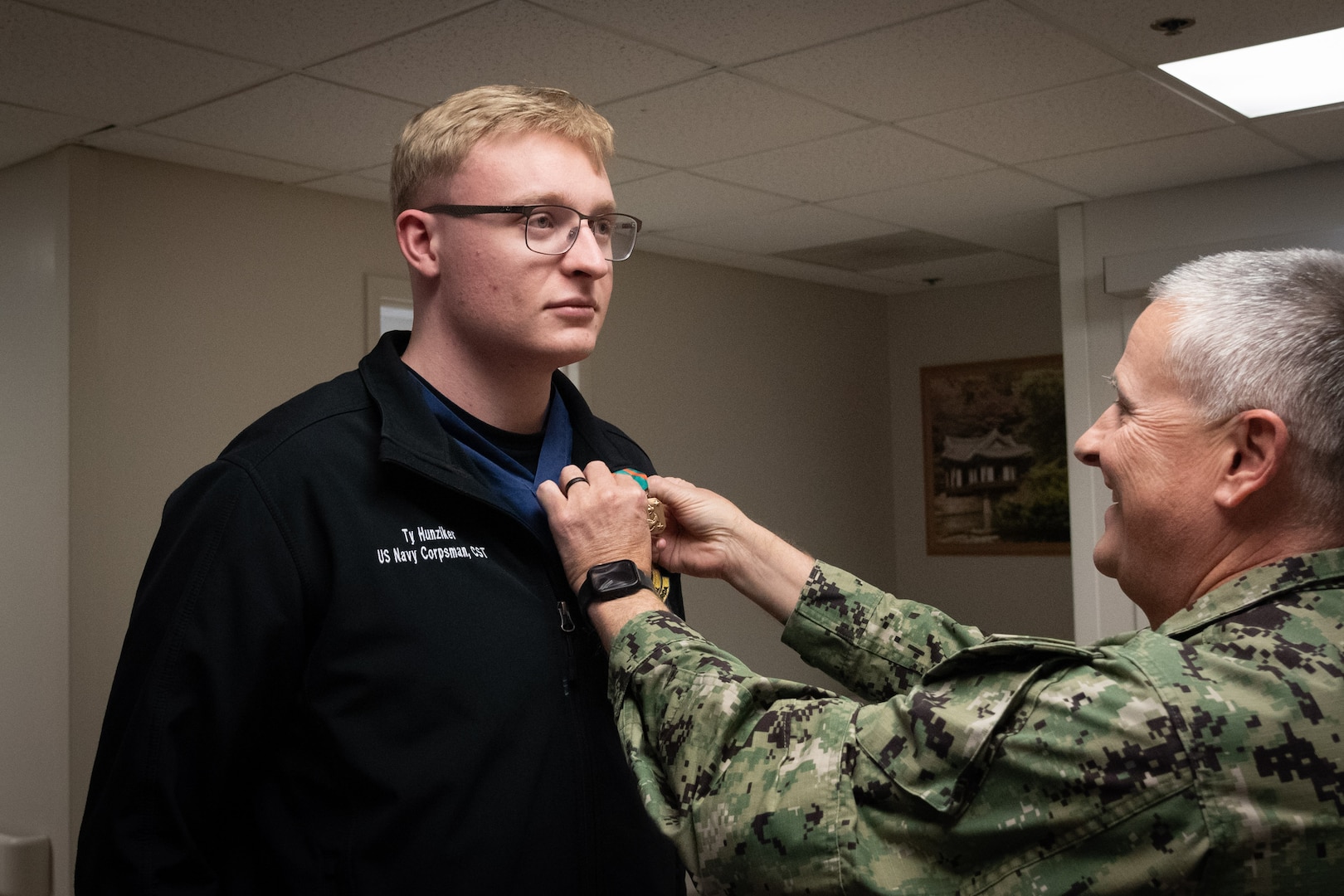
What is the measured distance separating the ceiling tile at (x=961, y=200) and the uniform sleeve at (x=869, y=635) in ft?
12.1

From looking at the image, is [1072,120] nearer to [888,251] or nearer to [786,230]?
[786,230]

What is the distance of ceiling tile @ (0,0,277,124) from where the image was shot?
315 cm

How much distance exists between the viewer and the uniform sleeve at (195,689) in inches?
53.8

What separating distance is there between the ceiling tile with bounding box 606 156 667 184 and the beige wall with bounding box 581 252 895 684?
1.12 meters

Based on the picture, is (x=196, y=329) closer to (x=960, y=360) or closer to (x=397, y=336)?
(x=397, y=336)

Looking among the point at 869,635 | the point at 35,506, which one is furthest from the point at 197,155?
the point at 869,635

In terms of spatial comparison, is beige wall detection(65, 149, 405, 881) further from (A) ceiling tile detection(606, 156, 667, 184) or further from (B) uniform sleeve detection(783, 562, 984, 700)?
(B) uniform sleeve detection(783, 562, 984, 700)

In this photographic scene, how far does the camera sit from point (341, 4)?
3.05m

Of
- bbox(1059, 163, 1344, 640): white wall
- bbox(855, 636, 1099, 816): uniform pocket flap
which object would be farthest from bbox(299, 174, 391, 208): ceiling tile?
bbox(855, 636, 1099, 816): uniform pocket flap

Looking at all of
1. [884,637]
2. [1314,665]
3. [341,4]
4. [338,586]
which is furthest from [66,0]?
[1314,665]

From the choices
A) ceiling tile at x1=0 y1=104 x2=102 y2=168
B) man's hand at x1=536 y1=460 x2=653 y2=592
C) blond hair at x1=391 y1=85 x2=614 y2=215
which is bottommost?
man's hand at x1=536 y1=460 x2=653 y2=592

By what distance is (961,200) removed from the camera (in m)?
5.51

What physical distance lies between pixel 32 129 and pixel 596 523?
3.43 meters

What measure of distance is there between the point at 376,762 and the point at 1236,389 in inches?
39.8
